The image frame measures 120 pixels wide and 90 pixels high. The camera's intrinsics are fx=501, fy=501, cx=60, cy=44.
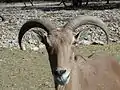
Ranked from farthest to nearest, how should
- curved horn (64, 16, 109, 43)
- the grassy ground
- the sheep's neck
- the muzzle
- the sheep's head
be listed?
the grassy ground
curved horn (64, 16, 109, 43)
the sheep's neck
the sheep's head
the muzzle

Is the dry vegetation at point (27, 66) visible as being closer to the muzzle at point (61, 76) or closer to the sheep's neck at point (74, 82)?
the sheep's neck at point (74, 82)

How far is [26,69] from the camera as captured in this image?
15.4m

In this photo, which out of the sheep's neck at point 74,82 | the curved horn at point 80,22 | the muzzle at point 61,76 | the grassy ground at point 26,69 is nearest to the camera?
the muzzle at point 61,76

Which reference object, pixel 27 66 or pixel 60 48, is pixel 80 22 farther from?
pixel 27 66

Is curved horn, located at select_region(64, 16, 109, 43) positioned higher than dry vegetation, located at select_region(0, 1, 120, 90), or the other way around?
curved horn, located at select_region(64, 16, 109, 43)

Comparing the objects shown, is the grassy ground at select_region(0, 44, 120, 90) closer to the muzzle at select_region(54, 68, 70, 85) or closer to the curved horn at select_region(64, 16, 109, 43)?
the curved horn at select_region(64, 16, 109, 43)

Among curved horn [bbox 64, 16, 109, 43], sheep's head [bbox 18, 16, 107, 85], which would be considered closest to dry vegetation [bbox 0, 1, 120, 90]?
curved horn [bbox 64, 16, 109, 43]

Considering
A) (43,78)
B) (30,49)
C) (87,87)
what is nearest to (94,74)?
(87,87)

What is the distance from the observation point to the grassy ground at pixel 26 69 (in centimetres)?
1347

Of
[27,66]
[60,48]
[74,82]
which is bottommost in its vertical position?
[27,66]

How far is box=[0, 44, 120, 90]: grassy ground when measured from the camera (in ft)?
44.2

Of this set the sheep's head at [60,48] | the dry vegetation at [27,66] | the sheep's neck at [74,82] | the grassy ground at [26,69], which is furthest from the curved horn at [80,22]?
the grassy ground at [26,69]

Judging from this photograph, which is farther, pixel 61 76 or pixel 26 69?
pixel 26 69

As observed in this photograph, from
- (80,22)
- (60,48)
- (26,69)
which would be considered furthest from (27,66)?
(60,48)
